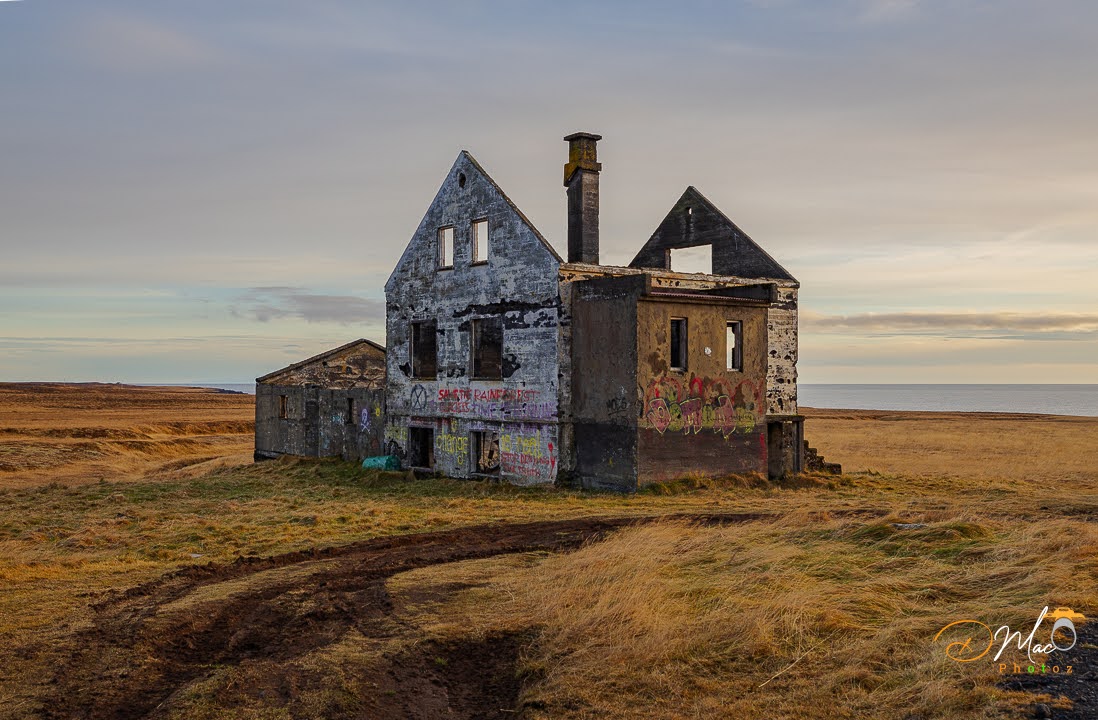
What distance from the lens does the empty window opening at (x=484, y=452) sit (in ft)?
89.1

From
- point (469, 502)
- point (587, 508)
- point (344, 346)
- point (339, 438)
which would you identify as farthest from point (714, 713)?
point (344, 346)

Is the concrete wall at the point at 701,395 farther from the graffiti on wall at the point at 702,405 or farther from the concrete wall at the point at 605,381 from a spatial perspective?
the concrete wall at the point at 605,381

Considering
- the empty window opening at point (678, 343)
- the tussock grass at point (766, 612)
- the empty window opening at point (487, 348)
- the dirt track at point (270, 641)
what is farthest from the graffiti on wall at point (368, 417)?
the tussock grass at point (766, 612)

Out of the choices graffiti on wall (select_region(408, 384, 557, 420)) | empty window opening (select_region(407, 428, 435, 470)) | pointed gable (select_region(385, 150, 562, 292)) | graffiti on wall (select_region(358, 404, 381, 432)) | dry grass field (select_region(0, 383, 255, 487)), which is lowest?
dry grass field (select_region(0, 383, 255, 487))

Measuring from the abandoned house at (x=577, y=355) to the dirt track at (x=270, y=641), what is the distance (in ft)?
30.5

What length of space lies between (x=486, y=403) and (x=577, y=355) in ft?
12.0

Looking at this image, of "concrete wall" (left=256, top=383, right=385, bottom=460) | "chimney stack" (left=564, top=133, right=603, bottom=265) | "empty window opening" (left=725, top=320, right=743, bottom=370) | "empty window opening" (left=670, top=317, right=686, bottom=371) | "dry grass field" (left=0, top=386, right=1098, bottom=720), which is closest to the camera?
"dry grass field" (left=0, top=386, right=1098, bottom=720)

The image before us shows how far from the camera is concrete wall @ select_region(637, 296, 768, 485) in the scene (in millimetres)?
22984

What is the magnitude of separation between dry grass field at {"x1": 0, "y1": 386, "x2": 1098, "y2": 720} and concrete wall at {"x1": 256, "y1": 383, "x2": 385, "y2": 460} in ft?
35.7

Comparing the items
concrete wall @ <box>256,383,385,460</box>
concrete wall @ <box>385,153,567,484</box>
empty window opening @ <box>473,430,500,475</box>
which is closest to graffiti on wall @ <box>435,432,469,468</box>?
concrete wall @ <box>385,153,567,484</box>

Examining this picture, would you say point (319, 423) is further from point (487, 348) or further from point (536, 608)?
point (536, 608)

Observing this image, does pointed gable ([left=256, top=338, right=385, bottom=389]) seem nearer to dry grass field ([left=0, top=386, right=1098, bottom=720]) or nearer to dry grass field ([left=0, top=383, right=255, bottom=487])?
dry grass field ([left=0, top=383, right=255, bottom=487])

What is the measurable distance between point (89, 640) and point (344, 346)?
28.6 meters

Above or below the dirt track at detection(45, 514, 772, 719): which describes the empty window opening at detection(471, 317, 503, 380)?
above
